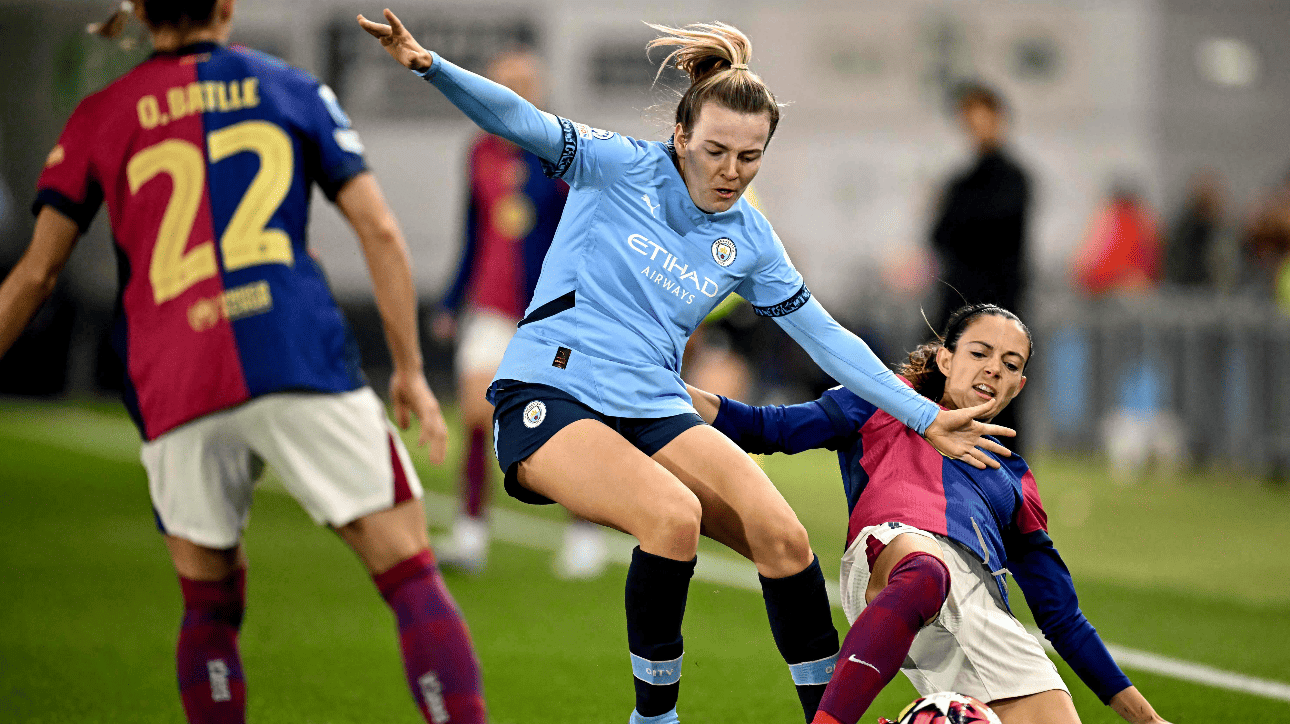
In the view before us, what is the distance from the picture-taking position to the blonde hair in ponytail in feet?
11.0

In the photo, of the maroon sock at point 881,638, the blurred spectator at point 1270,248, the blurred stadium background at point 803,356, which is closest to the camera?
the maroon sock at point 881,638

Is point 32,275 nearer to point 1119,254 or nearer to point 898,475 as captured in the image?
point 898,475

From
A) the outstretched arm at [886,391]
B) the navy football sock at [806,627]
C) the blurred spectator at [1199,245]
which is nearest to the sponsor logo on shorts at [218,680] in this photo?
the navy football sock at [806,627]

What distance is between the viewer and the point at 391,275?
3.02m

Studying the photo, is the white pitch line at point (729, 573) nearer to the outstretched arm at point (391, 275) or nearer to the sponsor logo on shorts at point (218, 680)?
the outstretched arm at point (391, 275)

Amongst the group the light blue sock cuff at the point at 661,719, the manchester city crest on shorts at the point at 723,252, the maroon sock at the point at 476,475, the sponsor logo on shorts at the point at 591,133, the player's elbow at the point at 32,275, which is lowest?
the maroon sock at the point at 476,475

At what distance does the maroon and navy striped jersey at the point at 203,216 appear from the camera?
2879 mm

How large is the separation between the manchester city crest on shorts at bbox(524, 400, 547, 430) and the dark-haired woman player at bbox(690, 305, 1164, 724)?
1.89ft

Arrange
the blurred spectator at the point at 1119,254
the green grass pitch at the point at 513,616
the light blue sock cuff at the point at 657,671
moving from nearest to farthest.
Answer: the light blue sock cuff at the point at 657,671, the green grass pitch at the point at 513,616, the blurred spectator at the point at 1119,254

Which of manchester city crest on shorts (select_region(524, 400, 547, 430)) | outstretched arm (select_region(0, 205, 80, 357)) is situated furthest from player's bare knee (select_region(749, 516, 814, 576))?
outstretched arm (select_region(0, 205, 80, 357))

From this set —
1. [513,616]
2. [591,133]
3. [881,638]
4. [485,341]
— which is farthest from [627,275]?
[485,341]

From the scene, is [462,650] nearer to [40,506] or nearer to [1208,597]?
[1208,597]

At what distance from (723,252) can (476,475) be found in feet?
11.6

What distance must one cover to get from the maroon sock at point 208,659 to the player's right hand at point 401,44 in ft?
3.94
